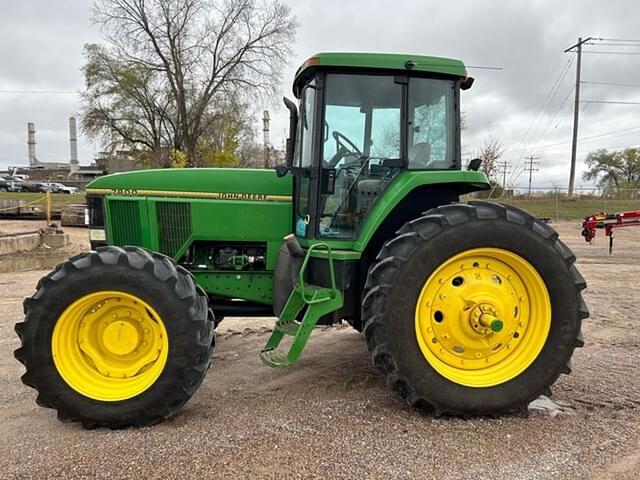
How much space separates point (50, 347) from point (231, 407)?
1223mm

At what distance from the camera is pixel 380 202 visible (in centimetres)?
366

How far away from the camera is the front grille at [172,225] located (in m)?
4.05

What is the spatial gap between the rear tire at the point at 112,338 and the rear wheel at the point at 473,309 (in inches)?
46.4

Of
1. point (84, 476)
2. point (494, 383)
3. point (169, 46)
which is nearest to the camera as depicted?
point (84, 476)

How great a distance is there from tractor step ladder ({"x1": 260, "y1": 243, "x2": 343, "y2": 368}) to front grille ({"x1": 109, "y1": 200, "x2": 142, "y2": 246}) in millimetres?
1352

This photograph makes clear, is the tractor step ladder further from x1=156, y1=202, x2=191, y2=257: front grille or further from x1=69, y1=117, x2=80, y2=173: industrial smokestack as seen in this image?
x1=69, y1=117, x2=80, y2=173: industrial smokestack

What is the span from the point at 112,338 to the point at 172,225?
1.07 m

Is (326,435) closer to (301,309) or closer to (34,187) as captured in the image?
(301,309)

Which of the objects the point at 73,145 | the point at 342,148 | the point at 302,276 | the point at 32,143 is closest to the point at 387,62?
the point at 342,148

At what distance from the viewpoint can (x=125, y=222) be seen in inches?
161

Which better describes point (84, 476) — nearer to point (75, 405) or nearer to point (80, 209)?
point (75, 405)

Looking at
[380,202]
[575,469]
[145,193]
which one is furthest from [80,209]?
[575,469]

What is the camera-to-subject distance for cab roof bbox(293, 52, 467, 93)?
3.58 meters

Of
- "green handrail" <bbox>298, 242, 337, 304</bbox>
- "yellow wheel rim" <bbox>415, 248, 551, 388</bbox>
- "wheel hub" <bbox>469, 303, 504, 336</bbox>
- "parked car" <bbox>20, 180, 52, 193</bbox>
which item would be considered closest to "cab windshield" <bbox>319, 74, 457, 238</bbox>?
"green handrail" <bbox>298, 242, 337, 304</bbox>
